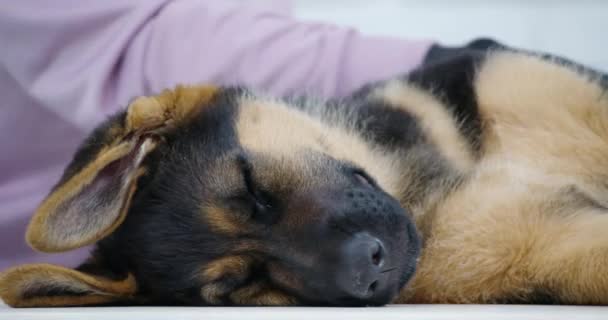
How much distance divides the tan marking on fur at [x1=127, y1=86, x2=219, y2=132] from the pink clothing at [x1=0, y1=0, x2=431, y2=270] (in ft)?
3.87

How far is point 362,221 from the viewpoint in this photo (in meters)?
2.07

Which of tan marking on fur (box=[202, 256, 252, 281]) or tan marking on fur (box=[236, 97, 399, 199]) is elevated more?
tan marking on fur (box=[236, 97, 399, 199])

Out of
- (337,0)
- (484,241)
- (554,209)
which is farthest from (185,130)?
(337,0)

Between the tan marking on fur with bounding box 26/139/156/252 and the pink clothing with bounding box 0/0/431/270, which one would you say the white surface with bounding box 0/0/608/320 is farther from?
the tan marking on fur with bounding box 26/139/156/252

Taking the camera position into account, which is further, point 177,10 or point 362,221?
point 177,10

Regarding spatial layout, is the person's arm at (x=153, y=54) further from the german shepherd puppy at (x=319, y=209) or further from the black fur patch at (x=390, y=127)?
the german shepherd puppy at (x=319, y=209)

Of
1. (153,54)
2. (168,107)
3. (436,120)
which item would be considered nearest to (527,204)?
(436,120)

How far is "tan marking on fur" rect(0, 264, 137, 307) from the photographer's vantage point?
203cm

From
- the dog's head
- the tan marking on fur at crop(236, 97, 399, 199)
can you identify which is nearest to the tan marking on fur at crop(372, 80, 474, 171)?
the tan marking on fur at crop(236, 97, 399, 199)

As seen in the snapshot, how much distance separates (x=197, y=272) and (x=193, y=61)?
190cm

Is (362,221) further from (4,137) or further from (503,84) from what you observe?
(4,137)

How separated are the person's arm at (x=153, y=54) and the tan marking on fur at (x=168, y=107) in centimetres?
120

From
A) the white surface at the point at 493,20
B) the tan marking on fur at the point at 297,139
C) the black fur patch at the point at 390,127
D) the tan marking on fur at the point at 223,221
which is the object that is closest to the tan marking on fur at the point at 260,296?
the tan marking on fur at the point at 223,221

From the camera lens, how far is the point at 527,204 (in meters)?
2.37
